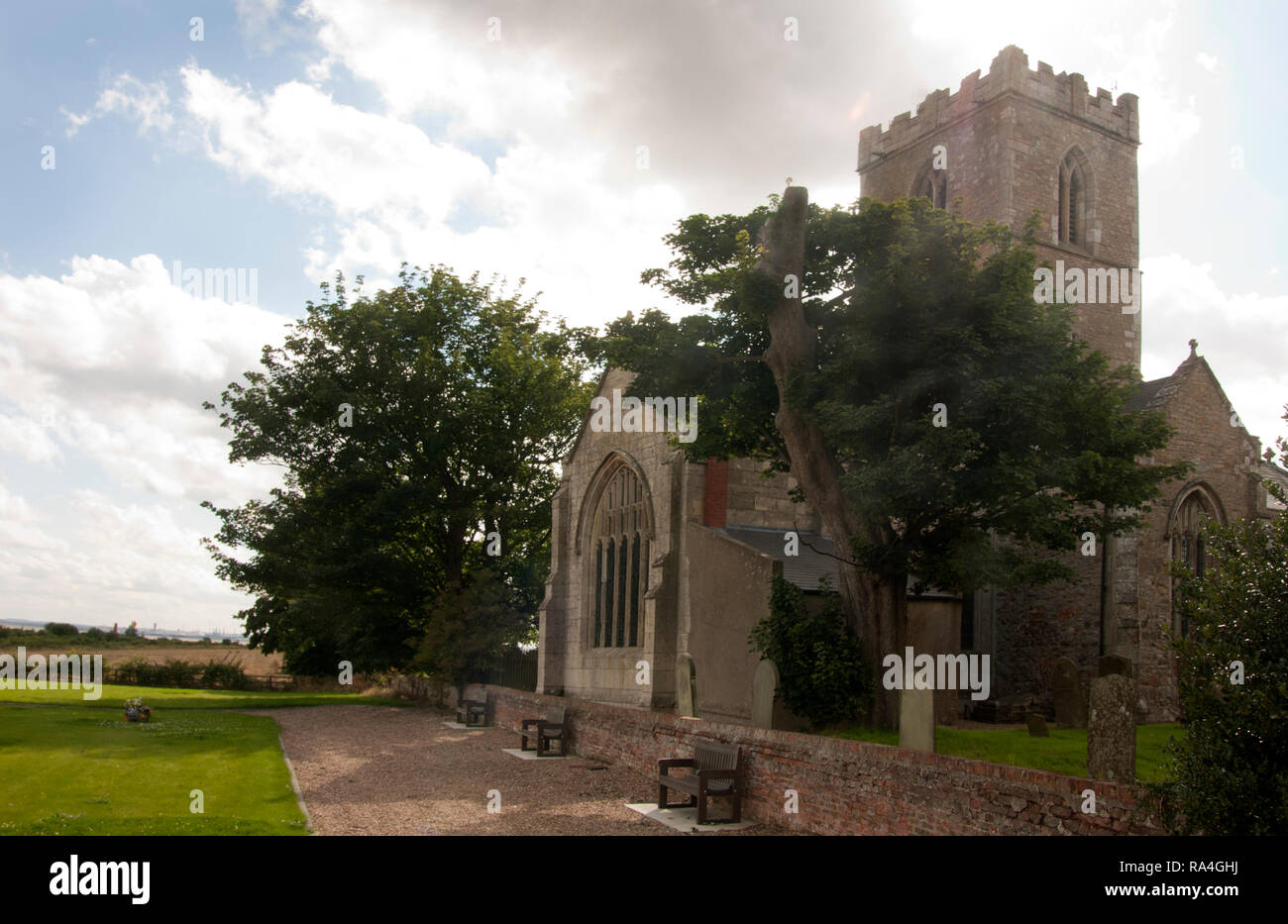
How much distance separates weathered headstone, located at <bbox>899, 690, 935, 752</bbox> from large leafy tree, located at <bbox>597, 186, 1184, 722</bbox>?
2774 mm

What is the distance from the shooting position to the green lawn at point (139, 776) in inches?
392

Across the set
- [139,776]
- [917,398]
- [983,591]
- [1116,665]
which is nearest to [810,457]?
[917,398]

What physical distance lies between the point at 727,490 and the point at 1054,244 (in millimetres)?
14743

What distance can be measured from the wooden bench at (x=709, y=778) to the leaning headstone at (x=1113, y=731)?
14.9 ft

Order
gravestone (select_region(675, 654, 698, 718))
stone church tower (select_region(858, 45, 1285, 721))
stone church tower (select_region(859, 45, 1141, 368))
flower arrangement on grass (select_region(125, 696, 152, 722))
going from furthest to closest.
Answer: stone church tower (select_region(859, 45, 1141, 368)) → flower arrangement on grass (select_region(125, 696, 152, 722)) → stone church tower (select_region(858, 45, 1285, 721)) → gravestone (select_region(675, 654, 698, 718))

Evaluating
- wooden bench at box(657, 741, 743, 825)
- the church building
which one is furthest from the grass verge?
wooden bench at box(657, 741, 743, 825)

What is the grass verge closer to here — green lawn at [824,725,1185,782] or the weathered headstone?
green lawn at [824,725,1185,782]

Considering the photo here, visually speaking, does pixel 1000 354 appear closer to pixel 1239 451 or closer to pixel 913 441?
pixel 913 441

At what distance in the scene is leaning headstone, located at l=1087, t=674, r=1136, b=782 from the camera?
7957mm

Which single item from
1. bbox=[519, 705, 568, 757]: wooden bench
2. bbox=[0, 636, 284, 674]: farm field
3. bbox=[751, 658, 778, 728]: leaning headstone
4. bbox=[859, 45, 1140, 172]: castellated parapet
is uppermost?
bbox=[859, 45, 1140, 172]: castellated parapet

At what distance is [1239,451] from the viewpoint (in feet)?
74.1

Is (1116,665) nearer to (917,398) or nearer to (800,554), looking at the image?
(800,554)

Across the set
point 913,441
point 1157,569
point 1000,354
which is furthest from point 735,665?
point 1157,569

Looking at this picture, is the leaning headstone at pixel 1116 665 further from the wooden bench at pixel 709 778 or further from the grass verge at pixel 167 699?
the grass verge at pixel 167 699
